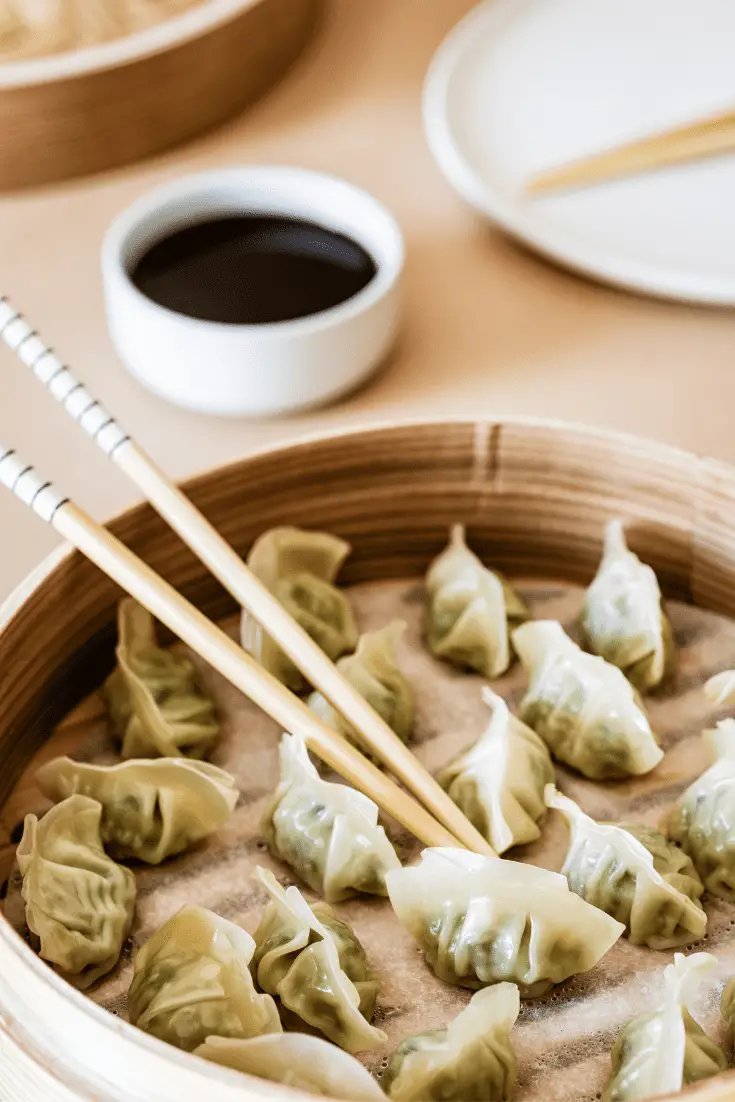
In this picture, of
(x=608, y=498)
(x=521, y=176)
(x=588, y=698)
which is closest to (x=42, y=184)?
(x=521, y=176)

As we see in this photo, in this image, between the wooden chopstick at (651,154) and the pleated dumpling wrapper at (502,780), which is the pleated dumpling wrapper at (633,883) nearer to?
the pleated dumpling wrapper at (502,780)

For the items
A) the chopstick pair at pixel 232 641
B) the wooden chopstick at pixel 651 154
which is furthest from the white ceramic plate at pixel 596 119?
the chopstick pair at pixel 232 641

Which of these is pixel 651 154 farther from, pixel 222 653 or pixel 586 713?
pixel 222 653

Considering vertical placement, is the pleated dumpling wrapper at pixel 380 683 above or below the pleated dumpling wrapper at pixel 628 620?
above

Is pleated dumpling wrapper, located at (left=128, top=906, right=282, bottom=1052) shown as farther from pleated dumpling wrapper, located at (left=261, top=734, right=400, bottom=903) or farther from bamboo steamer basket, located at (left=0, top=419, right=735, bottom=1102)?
bamboo steamer basket, located at (left=0, top=419, right=735, bottom=1102)

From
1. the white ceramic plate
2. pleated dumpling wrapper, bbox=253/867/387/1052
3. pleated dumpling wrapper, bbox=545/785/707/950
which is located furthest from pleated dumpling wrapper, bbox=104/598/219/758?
the white ceramic plate

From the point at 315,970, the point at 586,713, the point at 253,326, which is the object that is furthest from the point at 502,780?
the point at 253,326
